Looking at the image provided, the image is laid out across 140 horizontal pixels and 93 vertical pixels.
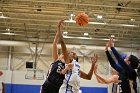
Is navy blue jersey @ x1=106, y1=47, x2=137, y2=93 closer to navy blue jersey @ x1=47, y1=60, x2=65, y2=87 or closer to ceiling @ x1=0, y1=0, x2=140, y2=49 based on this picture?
navy blue jersey @ x1=47, y1=60, x2=65, y2=87

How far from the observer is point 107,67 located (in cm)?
2298

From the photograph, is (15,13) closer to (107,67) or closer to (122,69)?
(107,67)

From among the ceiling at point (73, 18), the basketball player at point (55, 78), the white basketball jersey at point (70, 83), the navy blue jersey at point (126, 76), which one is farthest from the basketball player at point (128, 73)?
the ceiling at point (73, 18)

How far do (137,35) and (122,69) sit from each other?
52.2 feet

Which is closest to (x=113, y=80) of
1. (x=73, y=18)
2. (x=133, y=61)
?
(x=133, y=61)

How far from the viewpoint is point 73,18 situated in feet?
53.8

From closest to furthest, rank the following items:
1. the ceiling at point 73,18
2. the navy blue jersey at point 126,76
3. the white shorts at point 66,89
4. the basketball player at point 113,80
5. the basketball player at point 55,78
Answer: the navy blue jersey at point 126,76, the basketball player at point 55,78, the white shorts at point 66,89, the basketball player at point 113,80, the ceiling at point 73,18

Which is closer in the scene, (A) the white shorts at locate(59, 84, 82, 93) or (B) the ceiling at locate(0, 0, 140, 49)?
(A) the white shorts at locate(59, 84, 82, 93)

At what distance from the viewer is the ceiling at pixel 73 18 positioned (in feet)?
48.8

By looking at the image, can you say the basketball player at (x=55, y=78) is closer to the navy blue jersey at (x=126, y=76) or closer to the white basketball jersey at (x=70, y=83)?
the white basketball jersey at (x=70, y=83)

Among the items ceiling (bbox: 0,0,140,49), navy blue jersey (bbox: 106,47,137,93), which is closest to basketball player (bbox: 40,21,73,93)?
navy blue jersey (bbox: 106,47,137,93)

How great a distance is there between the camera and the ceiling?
48.8ft

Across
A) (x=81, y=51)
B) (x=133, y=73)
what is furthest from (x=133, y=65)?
(x=81, y=51)

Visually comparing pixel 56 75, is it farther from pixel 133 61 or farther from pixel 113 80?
pixel 133 61
